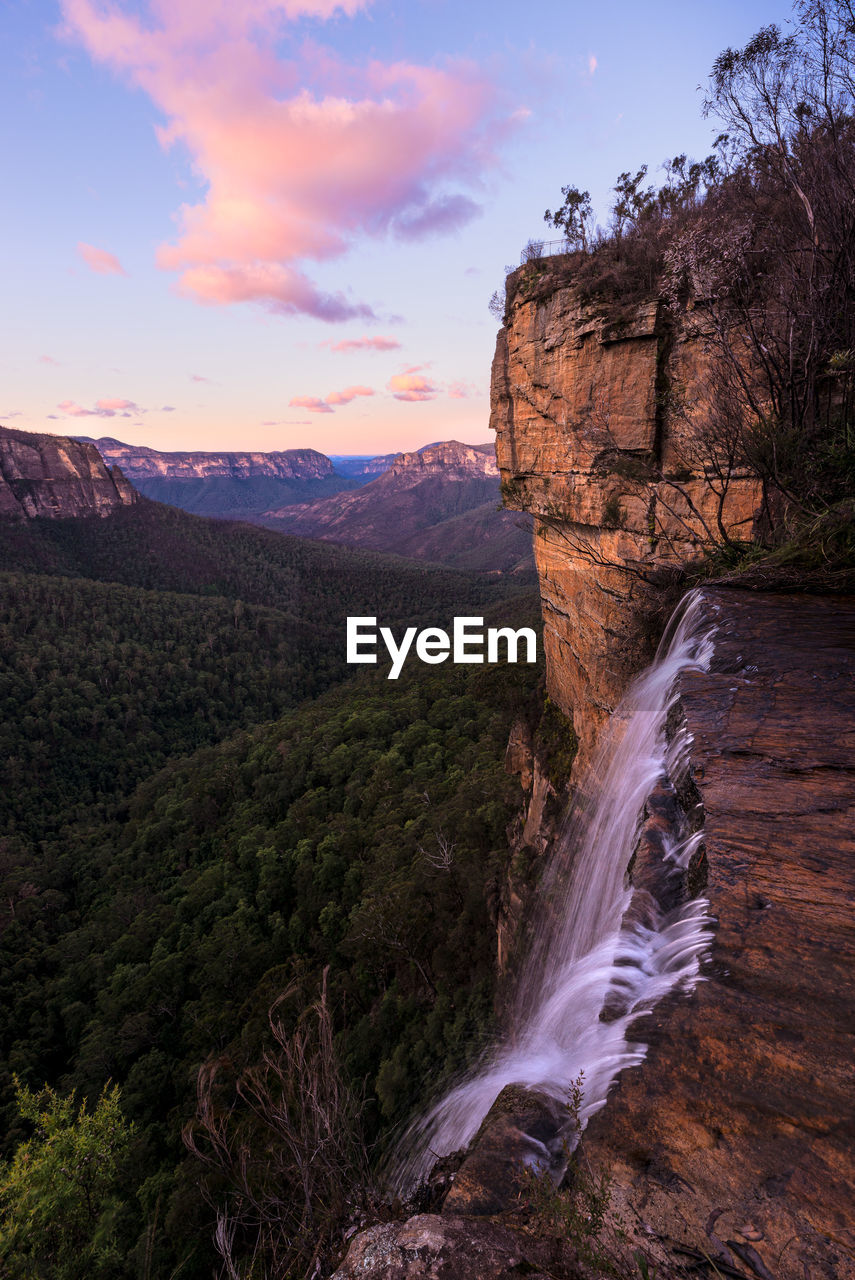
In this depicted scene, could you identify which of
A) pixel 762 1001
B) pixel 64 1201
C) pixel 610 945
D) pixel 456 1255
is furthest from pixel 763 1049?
pixel 64 1201

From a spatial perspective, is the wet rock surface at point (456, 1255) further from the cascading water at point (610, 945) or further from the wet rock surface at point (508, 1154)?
the cascading water at point (610, 945)

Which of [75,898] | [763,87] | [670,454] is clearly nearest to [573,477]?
[670,454]

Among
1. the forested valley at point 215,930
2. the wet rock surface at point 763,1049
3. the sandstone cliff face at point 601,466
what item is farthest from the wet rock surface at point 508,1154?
the sandstone cliff face at point 601,466

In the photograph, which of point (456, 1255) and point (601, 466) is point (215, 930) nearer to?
point (601, 466)

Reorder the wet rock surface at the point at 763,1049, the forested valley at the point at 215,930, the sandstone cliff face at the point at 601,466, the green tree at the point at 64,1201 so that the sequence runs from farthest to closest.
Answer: the green tree at the point at 64,1201
the forested valley at the point at 215,930
the sandstone cliff face at the point at 601,466
the wet rock surface at the point at 763,1049

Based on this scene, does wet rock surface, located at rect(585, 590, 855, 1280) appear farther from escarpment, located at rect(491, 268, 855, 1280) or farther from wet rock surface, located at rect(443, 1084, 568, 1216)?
wet rock surface, located at rect(443, 1084, 568, 1216)

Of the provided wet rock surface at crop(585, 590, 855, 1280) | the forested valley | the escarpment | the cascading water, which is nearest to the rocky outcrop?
the forested valley
